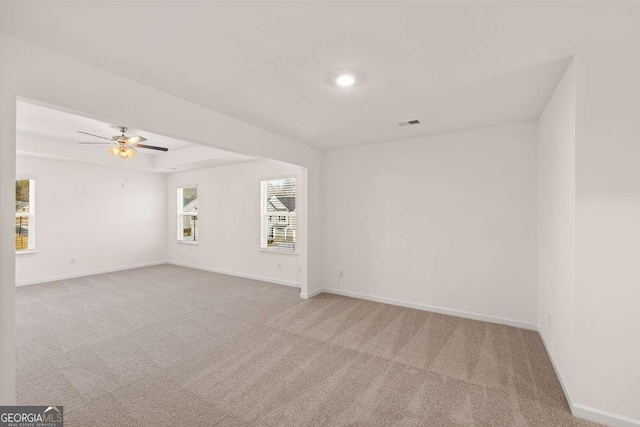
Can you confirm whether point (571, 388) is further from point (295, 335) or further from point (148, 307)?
point (148, 307)

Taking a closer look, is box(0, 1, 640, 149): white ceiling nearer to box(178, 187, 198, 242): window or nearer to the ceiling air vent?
the ceiling air vent

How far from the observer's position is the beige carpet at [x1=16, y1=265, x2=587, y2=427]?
199 centimetres

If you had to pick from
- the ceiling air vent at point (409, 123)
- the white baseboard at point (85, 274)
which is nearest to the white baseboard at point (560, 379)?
the ceiling air vent at point (409, 123)

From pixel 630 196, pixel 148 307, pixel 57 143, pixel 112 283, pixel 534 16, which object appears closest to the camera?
pixel 534 16

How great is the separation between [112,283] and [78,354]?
3.26 meters

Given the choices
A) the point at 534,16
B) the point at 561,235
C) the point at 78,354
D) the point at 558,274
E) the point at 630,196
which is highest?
the point at 534,16

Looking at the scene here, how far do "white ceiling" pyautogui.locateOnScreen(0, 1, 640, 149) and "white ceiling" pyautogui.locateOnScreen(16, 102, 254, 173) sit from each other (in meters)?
1.63

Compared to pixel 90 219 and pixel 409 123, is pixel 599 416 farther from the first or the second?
pixel 90 219

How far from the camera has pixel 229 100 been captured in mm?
2787

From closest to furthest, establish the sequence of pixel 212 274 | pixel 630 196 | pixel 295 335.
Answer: pixel 630 196, pixel 295 335, pixel 212 274

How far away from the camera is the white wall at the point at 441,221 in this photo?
11.4 feet

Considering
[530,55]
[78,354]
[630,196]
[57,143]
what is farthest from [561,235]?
[57,143]

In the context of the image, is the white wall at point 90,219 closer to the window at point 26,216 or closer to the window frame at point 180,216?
the window at point 26,216

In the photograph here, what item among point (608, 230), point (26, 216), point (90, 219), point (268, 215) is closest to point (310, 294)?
point (268, 215)
